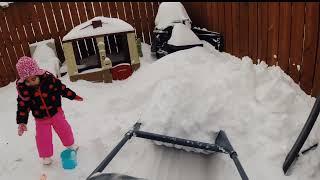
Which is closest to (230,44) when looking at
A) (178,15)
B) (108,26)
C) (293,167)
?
(178,15)

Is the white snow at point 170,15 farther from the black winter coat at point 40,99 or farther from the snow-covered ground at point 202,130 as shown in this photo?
the black winter coat at point 40,99

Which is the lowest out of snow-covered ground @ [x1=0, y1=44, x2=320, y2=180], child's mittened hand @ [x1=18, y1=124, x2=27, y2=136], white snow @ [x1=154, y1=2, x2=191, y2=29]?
snow-covered ground @ [x1=0, y1=44, x2=320, y2=180]

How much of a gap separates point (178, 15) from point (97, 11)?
5.69 feet

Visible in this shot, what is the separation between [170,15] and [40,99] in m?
3.35

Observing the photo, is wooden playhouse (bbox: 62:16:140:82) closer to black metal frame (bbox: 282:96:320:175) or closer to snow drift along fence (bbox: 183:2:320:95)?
snow drift along fence (bbox: 183:2:320:95)

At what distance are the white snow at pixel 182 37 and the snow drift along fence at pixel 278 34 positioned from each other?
0.59 meters

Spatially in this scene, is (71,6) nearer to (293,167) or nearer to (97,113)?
(97,113)

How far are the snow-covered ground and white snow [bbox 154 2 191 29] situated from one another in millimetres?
1897

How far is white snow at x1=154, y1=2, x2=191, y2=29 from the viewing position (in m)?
6.42

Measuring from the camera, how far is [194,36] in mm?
6066

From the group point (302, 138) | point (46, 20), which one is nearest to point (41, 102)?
point (302, 138)

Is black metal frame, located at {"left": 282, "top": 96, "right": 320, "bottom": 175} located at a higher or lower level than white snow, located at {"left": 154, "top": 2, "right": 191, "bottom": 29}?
lower

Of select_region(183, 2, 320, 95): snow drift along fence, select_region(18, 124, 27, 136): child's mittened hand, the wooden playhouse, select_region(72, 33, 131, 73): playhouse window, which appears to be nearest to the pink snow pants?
select_region(18, 124, 27, 136): child's mittened hand

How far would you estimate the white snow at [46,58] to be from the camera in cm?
627
